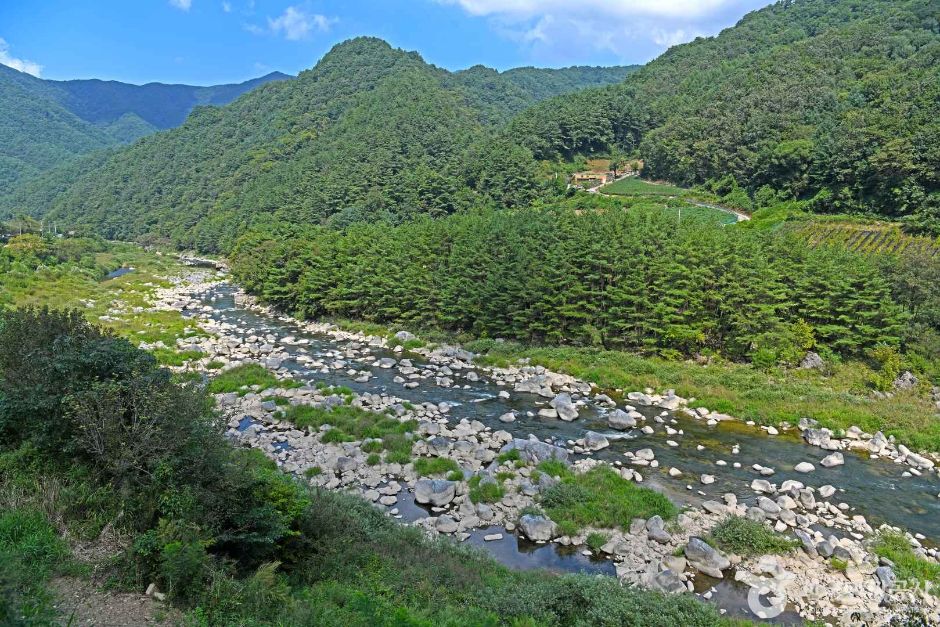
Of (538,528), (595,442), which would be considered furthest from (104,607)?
(595,442)

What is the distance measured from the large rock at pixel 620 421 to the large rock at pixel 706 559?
8774mm

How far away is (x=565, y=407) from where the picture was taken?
2447 cm

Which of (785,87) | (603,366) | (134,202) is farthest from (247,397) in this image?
(134,202)

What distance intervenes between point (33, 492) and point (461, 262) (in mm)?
29177

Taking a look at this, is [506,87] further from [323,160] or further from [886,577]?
[886,577]

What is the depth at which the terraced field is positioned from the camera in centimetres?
3678

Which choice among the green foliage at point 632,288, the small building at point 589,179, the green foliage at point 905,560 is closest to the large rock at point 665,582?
the green foliage at point 905,560

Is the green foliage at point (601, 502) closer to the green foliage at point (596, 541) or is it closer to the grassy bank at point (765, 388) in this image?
the green foliage at point (596, 541)

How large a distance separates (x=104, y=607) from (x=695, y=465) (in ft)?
60.9

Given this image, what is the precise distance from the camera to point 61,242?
247 feet

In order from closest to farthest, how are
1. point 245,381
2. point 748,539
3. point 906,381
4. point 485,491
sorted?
point 748,539
point 485,491
point 906,381
point 245,381

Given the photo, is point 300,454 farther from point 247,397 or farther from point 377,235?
point 377,235

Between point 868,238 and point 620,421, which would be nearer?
point 620,421

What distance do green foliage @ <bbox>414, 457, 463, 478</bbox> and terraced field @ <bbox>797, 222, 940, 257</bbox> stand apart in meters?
30.5
